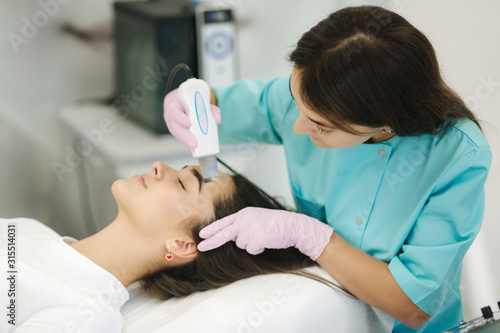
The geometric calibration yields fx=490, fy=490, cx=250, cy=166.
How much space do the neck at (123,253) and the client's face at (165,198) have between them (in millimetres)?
50

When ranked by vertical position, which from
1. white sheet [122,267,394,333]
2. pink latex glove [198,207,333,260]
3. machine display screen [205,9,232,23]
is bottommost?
white sheet [122,267,394,333]

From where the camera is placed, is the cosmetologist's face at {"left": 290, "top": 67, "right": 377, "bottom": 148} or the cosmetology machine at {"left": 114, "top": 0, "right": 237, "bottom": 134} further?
the cosmetology machine at {"left": 114, "top": 0, "right": 237, "bottom": 134}

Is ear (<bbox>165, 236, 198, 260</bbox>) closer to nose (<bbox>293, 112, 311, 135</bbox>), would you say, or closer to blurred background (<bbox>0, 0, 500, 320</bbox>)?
nose (<bbox>293, 112, 311, 135</bbox>)

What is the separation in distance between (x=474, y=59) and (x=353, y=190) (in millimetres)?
690

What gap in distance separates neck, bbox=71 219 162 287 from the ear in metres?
0.04

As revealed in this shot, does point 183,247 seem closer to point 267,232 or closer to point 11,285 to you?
point 267,232

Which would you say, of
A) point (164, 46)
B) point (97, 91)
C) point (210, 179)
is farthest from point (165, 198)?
point (97, 91)

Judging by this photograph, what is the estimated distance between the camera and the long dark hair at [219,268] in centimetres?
137

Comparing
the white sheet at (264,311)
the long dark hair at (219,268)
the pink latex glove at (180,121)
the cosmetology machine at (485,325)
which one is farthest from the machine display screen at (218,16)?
the cosmetology machine at (485,325)

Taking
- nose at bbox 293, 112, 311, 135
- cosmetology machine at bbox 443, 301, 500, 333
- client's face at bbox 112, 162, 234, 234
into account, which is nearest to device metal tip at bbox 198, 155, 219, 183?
client's face at bbox 112, 162, 234, 234

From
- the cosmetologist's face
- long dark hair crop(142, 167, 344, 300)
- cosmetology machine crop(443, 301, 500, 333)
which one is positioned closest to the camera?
cosmetology machine crop(443, 301, 500, 333)

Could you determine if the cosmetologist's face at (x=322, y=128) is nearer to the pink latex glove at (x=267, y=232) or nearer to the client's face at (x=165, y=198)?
the pink latex glove at (x=267, y=232)

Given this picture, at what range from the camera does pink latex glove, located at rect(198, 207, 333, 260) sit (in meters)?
1.26

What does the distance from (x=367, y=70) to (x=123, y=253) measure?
816 millimetres
